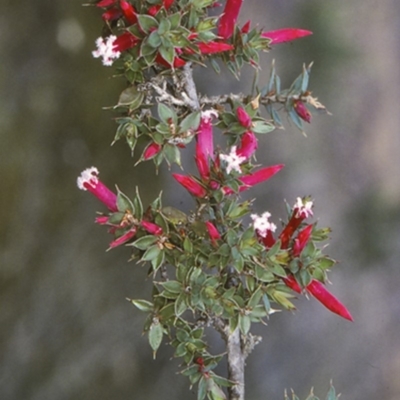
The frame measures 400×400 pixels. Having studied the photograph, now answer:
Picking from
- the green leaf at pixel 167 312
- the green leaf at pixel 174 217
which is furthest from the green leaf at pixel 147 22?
the green leaf at pixel 167 312

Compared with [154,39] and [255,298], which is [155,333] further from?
[154,39]

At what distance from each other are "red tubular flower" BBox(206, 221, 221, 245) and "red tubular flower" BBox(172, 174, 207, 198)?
0.04m

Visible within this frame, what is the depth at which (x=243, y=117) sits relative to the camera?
2.28 ft

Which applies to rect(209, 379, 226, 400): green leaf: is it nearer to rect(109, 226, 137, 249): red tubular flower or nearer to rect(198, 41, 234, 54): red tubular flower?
rect(109, 226, 137, 249): red tubular flower

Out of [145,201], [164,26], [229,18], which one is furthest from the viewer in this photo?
[145,201]

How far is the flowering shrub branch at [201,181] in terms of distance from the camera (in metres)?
0.70

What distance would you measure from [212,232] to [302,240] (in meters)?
0.12

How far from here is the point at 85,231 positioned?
1.25m

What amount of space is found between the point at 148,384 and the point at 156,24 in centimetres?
87

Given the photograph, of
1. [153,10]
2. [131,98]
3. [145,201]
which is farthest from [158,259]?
[145,201]

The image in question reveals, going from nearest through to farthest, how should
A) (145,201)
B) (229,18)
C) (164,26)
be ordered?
(164,26) < (229,18) < (145,201)

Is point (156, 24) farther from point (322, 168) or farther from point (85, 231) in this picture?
point (85, 231)

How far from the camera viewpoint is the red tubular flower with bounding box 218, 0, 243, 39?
2.46 feet

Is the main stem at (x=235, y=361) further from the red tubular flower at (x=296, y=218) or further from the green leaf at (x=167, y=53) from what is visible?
the green leaf at (x=167, y=53)
